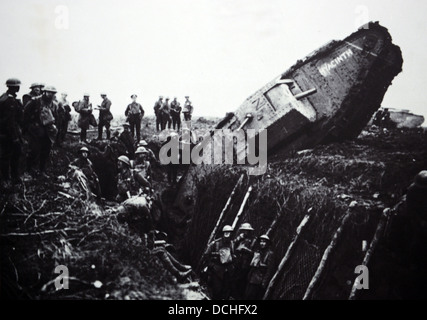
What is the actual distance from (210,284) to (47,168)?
162 inches

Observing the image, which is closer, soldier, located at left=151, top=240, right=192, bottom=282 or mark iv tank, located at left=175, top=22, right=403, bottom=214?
soldier, located at left=151, top=240, right=192, bottom=282

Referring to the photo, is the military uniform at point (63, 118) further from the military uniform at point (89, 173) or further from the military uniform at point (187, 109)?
the military uniform at point (187, 109)

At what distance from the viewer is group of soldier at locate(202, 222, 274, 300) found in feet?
20.1

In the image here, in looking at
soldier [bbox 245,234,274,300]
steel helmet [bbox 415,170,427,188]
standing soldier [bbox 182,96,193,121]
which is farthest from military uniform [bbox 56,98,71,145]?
steel helmet [bbox 415,170,427,188]

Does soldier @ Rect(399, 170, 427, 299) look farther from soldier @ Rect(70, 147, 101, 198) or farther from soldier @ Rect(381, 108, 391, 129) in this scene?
soldier @ Rect(381, 108, 391, 129)

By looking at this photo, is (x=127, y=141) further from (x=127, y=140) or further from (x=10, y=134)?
(x=10, y=134)

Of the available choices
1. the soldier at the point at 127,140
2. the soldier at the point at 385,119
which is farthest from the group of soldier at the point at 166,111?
the soldier at the point at 385,119

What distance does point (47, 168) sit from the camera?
7535 millimetres

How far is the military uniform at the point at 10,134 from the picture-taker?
19.2ft

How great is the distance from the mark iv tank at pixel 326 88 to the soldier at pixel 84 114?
4.18m

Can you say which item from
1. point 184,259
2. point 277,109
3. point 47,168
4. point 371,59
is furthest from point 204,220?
point 371,59

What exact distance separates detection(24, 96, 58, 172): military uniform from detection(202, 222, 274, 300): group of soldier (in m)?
3.72

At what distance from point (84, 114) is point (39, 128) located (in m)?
3.38

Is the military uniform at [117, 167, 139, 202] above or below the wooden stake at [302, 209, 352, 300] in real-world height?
above
